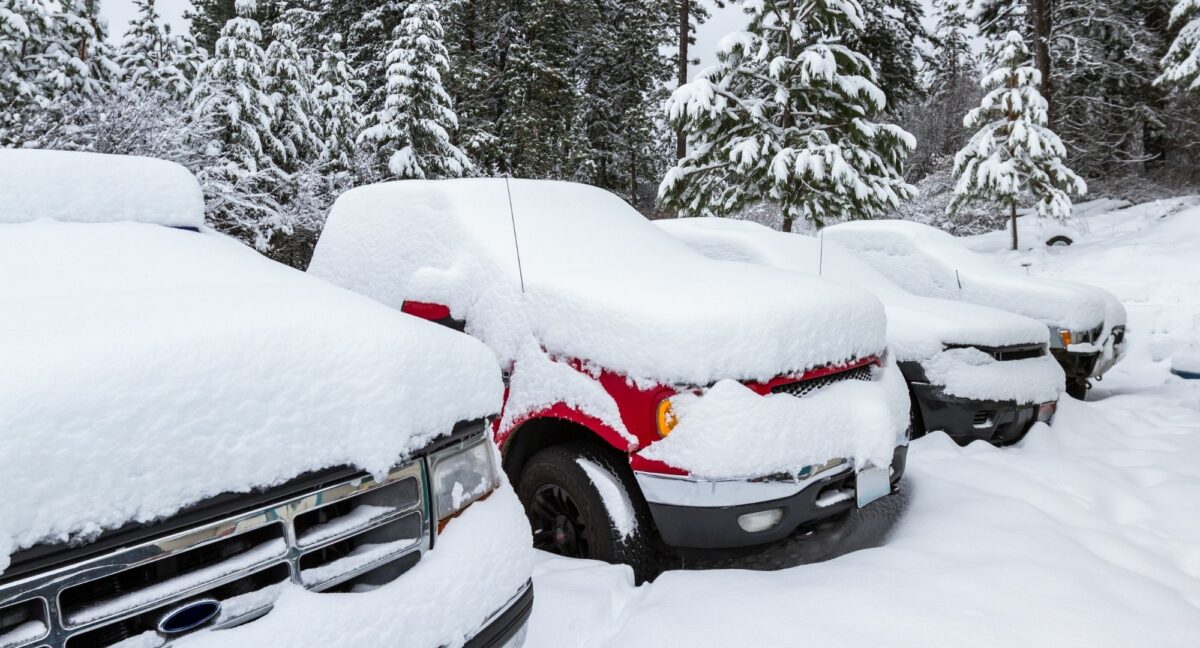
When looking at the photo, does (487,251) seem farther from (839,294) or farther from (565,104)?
(565,104)

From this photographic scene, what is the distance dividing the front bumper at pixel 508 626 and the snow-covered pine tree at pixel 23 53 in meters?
15.2

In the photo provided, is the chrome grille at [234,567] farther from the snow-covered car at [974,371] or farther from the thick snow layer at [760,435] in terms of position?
the snow-covered car at [974,371]

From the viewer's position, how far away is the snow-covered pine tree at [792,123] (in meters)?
10.8

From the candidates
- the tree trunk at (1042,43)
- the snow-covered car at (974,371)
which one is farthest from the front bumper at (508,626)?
the tree trunk at (1042,43)

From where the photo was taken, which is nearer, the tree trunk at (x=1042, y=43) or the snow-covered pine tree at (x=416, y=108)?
the tree trunk at (x=1042, y=43)

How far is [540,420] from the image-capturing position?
2867 millimetres

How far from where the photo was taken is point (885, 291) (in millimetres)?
5555

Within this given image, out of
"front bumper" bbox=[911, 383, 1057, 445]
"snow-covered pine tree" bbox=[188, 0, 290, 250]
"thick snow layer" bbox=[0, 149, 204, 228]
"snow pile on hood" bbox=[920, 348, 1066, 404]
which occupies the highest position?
"snow-covered pine tree" bbox=[188, 0, 290, 250]

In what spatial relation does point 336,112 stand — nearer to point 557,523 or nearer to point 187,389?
point 557,523

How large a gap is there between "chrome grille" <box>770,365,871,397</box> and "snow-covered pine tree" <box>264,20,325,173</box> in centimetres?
1510

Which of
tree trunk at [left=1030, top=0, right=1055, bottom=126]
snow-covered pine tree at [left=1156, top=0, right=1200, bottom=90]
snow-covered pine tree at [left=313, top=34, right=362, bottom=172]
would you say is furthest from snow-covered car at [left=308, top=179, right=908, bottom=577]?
tree trunk at [left=1030, top=0, right=1055, bottom=126]

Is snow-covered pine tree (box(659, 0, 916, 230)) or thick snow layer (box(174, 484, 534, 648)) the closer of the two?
thick snow layer (box(174, 484, 534, 648))

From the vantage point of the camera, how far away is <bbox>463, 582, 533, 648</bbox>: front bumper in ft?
5.05

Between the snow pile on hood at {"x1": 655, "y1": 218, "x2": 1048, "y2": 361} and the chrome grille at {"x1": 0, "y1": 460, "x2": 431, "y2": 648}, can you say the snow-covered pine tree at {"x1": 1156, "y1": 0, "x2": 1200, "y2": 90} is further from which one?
the chrome grille at {"x1": 0, "y1": 460, "x2": 431, "y2": 648}
